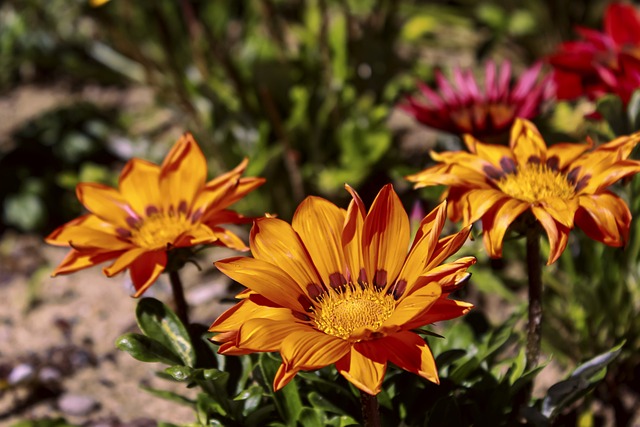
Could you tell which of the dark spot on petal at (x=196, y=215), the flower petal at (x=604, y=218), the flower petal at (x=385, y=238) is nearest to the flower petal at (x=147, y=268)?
the dark spot on petal at (x=196, y=215)

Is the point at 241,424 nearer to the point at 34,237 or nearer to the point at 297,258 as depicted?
the point at 297,258

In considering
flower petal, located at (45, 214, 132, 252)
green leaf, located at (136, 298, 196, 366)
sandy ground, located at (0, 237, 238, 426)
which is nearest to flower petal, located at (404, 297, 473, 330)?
green leaf, located at (136, 298, 196, 366)

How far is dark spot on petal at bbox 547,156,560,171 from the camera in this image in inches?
64.3

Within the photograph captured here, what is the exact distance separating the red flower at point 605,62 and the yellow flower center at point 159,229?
111cm

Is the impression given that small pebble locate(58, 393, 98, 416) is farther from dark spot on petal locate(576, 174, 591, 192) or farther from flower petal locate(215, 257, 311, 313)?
dark spot on petal locate(576, 174, 591, 192)

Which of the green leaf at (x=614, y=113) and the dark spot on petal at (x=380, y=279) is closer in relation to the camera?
the dark spot on petal at (x=380, y=279)

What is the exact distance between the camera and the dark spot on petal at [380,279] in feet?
4.75

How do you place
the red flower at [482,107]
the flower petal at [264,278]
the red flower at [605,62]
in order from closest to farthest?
the flower petal at [264,278], the red flower at [605,62], the red flower at [482,107]

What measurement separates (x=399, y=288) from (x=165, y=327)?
49 centimetres

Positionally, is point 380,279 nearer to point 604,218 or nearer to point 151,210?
point 604,218

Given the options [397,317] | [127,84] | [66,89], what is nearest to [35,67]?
[66,89]

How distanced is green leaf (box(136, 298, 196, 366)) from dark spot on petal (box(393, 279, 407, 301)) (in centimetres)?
43

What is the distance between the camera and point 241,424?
162 centimetres

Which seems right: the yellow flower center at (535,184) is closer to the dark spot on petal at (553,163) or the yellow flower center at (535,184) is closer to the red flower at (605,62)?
the dark spot on petal at (553,163)
